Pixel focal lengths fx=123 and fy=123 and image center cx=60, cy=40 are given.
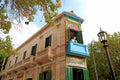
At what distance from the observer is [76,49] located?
989 cm

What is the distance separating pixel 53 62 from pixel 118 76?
12022mm

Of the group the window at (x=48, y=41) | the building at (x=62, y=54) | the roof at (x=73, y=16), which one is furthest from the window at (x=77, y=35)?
the window at (x=48, y=41)

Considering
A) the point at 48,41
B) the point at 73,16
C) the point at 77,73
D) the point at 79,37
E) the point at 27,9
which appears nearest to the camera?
the point at 27,9

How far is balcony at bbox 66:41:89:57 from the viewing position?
31.4ft

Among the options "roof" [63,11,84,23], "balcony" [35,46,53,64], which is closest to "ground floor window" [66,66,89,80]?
"balcony" [35,46,53,64]

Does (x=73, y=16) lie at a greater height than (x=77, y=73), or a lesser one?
greater

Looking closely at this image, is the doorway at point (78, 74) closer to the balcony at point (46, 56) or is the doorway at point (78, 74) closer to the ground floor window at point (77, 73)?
the ground floor window at point (77, 73)

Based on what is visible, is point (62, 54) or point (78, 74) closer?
point (62, 54)

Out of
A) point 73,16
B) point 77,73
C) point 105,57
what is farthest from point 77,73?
point 105,57

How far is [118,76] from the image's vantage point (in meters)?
17.8

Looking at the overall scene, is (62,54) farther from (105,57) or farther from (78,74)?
(105,57)

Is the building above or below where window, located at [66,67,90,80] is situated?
above

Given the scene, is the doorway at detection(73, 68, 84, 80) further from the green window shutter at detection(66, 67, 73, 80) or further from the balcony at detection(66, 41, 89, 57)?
the balcony at detection(66, 41, 89, 57)

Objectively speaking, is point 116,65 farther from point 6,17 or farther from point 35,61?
point 6,17
